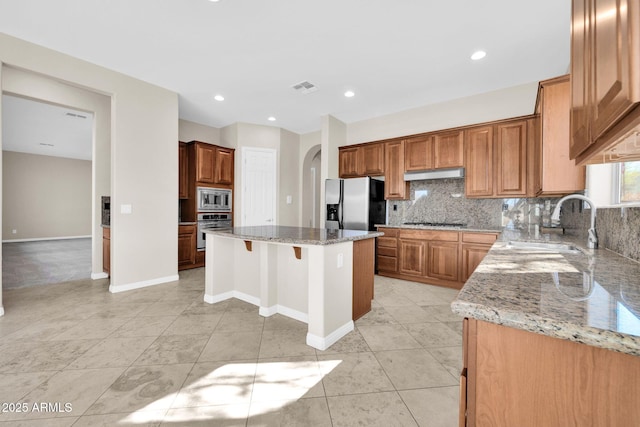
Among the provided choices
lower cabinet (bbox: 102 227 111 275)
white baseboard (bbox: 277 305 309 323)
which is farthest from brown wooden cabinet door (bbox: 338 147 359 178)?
lower cabinet (bbox: 102 227 111 275)

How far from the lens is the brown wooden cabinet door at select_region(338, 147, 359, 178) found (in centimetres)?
477

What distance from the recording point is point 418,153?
4.12 metres

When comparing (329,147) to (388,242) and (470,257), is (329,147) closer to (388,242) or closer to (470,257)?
(388,242)

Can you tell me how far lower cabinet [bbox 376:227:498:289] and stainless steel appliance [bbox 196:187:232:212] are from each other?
307 centimetres

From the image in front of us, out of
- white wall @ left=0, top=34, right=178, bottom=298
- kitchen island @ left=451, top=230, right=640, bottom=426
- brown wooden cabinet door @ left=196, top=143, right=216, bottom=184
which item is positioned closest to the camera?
kitchen island @ left=451, top=230, right=640, bottom=426

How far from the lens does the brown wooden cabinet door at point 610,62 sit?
0.60 metres

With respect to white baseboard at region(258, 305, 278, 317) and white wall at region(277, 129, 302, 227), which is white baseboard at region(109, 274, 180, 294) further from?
white wall at region(277, 129, 302, 227)

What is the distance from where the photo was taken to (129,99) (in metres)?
3.47

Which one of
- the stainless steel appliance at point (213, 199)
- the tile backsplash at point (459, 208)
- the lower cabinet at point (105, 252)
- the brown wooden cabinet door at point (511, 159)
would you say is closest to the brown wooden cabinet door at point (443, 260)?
the tile backsplash at point (459, 208)

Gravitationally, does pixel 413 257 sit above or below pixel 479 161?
below

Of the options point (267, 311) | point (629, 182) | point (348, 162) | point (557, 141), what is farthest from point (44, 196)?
point (629, 182)

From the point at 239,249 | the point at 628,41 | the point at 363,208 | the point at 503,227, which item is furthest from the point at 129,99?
the point at 503,227

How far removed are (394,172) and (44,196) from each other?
10.8 m

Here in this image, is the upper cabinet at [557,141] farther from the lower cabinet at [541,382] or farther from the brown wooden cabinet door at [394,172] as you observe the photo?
the lower cabinet at [541,382]
